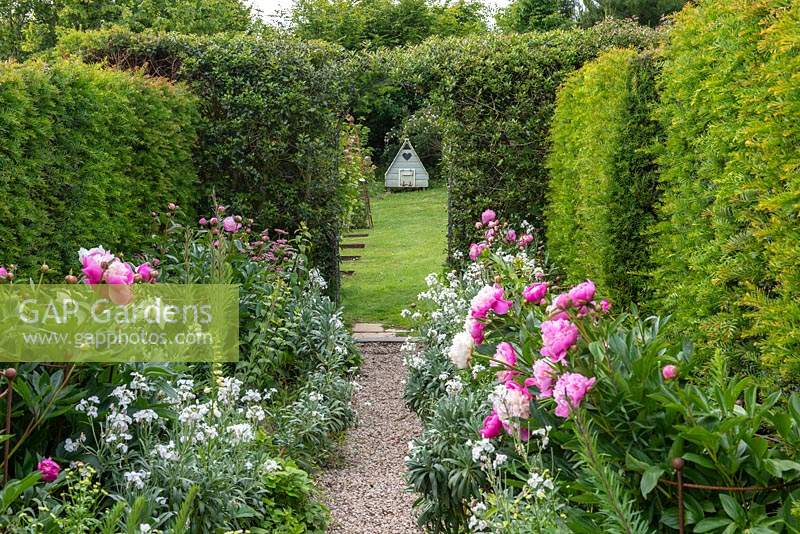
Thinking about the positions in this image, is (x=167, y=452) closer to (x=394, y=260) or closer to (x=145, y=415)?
(x=145, y=415)

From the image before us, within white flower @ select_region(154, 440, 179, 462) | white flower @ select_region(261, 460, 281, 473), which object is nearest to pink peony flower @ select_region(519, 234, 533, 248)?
white flower @ select_region(261, 460, 281, 473)

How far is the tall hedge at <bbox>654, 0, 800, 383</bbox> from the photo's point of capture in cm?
254

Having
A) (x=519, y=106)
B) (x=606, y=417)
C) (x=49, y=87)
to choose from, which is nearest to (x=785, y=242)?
(x=606, y=417)

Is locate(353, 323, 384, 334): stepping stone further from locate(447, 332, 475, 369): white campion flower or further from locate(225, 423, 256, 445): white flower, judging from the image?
locate(447, 332, 475, 369): white campion flower

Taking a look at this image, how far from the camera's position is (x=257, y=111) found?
7910 millimetres

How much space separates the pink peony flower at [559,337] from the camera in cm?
229

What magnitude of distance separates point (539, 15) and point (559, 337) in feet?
73.5

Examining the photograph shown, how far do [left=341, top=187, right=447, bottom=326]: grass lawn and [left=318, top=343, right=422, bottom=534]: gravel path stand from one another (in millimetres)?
2363

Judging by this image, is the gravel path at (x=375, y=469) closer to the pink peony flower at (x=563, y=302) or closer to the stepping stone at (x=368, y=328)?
the stepping stone at (x=368, y=328)

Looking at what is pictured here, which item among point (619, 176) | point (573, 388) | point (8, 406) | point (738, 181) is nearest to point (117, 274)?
point (8, 406)

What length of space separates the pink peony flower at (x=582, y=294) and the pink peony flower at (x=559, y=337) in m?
0.07

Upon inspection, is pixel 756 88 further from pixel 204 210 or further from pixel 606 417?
pixel 204 210

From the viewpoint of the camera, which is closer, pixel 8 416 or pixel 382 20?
pixel 8 416

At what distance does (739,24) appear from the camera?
10.2 feet
